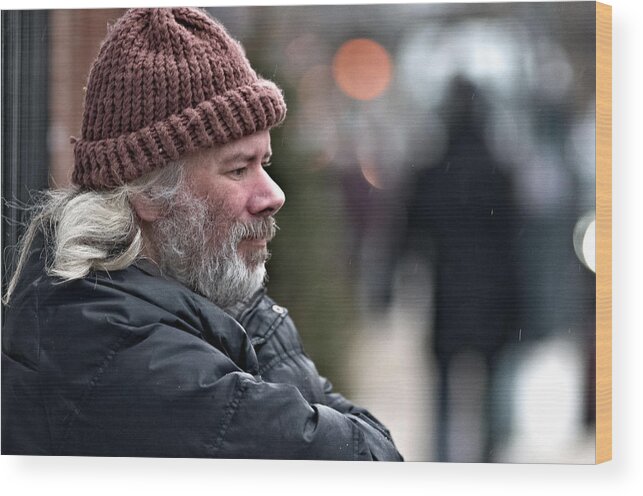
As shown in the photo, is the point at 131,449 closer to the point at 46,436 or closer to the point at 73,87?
the point at 46,436

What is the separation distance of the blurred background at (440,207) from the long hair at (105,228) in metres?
0.39

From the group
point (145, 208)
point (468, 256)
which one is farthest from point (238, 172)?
point (468, 256)

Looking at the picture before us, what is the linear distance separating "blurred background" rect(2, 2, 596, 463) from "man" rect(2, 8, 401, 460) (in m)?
0.20

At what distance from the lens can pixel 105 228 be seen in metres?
3.21

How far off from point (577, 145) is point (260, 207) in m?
1.10

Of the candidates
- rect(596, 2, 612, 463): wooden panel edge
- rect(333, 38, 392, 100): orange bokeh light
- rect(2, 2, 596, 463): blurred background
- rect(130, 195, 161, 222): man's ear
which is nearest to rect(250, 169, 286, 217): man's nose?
rect(2, 2, 596, 463): blurred background

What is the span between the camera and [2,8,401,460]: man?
10.2 feet

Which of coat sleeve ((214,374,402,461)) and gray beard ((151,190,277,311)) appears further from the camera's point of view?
gray beard ((151,190,277,311))

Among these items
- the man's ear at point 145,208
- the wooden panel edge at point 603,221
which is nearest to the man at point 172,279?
the man's ear at point 145,208

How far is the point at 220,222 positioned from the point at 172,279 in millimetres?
242

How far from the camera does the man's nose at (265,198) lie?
3.33 metres

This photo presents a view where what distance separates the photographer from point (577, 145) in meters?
3.47


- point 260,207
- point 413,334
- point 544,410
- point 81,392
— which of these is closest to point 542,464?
point 544,410

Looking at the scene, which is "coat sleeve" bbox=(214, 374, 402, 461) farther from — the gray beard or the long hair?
the long hair
